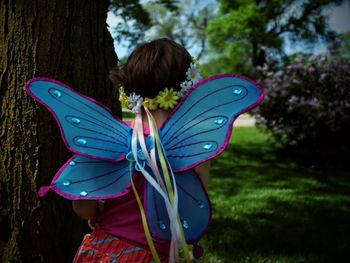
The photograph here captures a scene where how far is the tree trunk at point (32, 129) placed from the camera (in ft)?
7.68

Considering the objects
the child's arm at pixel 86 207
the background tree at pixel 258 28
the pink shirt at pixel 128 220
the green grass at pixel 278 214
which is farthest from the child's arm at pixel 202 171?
the background tree at pixel 258 28

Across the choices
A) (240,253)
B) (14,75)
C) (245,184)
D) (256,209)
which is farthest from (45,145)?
(245,184)

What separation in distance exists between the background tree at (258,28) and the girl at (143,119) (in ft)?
53.6

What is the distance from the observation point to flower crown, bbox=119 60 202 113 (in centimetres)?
169

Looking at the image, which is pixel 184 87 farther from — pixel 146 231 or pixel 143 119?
pixel 146 231

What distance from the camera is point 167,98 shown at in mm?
1690

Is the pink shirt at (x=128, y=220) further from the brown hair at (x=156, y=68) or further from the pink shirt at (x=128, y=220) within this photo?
the brown hair at (x=156, y=68)

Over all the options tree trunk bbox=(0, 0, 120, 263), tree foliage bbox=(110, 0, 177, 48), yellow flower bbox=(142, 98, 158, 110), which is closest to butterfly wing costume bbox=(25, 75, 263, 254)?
yellow flower bbox=(142, 98, 158, 110)

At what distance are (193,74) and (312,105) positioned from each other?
20.4 feet

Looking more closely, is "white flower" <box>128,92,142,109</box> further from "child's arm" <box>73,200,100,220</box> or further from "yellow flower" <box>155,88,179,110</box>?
"child's arm" <box>73,200,100,220</box>

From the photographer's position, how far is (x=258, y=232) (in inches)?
155

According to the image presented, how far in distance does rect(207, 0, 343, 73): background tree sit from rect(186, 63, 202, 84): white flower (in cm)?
1631

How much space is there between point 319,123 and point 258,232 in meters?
4.06

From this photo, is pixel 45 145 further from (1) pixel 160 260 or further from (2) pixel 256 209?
(2) pixel 256 209
